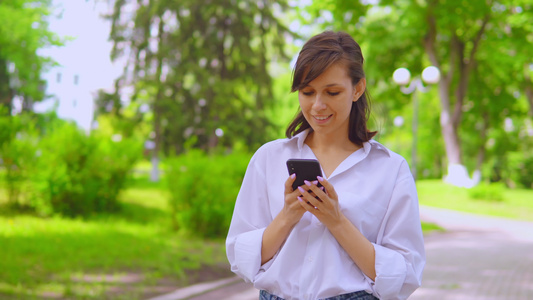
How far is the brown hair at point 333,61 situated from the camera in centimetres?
187

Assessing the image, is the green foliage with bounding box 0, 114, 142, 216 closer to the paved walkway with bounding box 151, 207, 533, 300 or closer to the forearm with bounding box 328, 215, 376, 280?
the paved walkway with bounding box 151, 207, 533, 300

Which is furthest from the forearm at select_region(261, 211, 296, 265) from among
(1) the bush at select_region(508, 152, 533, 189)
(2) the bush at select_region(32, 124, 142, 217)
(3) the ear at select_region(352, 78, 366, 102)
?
(1) the bush at select_region(508, 152, 533, 189)

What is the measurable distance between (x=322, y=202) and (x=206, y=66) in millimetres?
19054

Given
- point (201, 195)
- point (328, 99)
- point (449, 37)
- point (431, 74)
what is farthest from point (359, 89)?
point (449, 37)

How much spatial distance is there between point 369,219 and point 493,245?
38.1 ft

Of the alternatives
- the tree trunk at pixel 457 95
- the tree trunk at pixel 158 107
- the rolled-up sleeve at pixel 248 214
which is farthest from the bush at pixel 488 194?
the rolled-up sleeve at pixel 248 214

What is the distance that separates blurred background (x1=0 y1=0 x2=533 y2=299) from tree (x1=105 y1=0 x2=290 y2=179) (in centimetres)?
6

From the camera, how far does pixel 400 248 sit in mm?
1889

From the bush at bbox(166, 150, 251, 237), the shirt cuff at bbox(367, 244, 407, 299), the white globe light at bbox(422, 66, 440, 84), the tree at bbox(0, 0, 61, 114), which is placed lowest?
the bush at bbox(166, 150, 251, 237)

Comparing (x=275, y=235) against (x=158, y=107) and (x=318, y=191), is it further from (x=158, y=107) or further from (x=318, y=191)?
(x=158, y=107)

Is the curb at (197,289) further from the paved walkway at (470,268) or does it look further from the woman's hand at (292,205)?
the woman's hand at (292,205)

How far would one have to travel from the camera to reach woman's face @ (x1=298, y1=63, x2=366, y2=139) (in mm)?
1896

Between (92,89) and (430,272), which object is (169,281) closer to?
(430,272)

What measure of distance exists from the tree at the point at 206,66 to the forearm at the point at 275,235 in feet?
55.5
